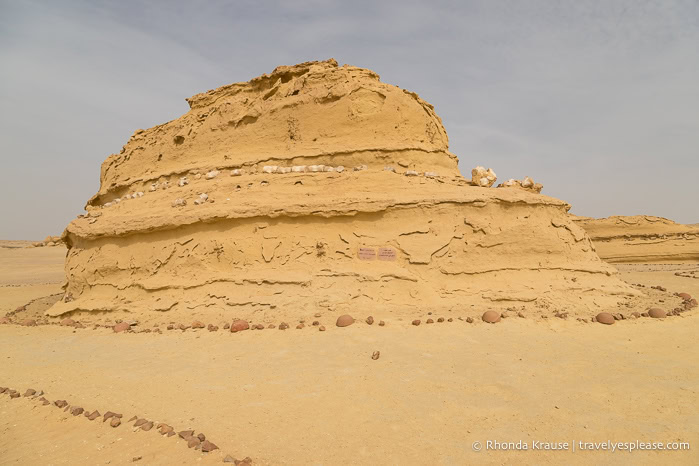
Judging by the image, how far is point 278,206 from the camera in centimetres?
692

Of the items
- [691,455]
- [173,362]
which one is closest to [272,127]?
[173,362]

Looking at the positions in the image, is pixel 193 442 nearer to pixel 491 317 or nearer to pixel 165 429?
pixel 165 429

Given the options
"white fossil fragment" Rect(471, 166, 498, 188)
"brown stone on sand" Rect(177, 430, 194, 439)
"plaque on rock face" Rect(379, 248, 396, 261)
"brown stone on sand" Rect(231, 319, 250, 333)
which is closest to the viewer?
"brown stone on sand" Rect(177, 430, 194, 439)

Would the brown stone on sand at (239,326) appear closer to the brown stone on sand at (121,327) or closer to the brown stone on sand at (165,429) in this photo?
the brown stone on sand at (121,327)

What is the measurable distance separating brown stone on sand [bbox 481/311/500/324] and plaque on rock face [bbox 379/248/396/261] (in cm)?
174

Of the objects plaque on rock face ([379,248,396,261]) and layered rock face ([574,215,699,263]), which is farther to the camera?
layered rock face ([574,215,699,263])

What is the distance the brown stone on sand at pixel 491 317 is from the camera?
5.46m

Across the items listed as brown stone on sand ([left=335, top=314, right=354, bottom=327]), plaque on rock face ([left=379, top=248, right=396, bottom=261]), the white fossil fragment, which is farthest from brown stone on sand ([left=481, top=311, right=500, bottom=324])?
the white fossil fragment

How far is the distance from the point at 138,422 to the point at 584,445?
3.27 m

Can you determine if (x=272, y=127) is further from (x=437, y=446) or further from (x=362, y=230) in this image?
(x=437, y=446)

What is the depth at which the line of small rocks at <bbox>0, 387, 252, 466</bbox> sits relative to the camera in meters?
2.59

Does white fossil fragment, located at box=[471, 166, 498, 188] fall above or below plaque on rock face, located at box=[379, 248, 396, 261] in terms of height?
above

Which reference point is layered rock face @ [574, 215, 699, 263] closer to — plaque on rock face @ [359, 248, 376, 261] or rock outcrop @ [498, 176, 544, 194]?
rock outcrop @ [498, 176, 544, 194]

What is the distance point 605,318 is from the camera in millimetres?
5484
